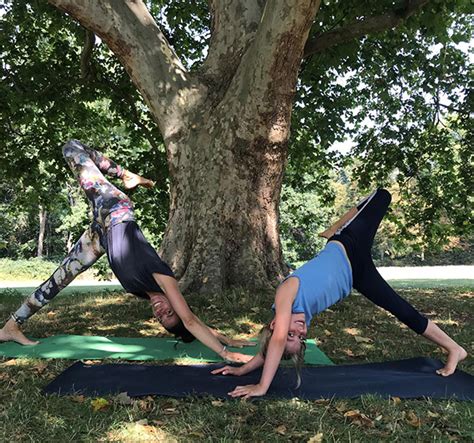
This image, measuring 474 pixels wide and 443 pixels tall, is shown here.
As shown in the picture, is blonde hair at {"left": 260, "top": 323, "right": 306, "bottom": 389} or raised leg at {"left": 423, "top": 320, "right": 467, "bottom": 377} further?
raised leg at {"left": 423, "top": 320, "right": 467, "bottom": 377}

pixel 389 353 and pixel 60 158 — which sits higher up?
pixel 60 158

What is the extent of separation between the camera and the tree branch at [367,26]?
8055 millimetres

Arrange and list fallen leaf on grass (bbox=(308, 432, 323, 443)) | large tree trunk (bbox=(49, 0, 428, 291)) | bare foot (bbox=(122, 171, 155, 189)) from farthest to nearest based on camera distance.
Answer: large tree trunk (bbox=(49, 0, 428, 291))
bare foot (bbox=(122, 171, 155, 189))
fallen leaf on grass (bbox=(308, 432, 323, 443))

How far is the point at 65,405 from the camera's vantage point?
3.34m

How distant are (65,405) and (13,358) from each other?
1467 mm

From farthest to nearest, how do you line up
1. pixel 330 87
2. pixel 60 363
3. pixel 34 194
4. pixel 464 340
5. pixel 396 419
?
pixel 34 194, pixel 330 87, pixel 464 340, pixel 60 363, pixel 396 419

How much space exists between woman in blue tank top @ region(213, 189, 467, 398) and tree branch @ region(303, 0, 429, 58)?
464 cm

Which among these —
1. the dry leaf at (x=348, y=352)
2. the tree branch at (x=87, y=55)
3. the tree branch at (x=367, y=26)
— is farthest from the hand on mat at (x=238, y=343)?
the tree branch at (x=87, y=55)

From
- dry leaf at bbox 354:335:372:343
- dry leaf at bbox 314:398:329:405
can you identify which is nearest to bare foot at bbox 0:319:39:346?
dry leaf at bbox 314:398:329:405

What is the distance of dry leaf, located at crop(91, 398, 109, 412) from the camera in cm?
328

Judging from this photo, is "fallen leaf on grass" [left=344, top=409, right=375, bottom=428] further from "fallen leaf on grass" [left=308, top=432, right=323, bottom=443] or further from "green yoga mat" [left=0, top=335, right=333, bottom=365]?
"green yoga mat" [left=0, top=335, right=333, bottom=365]

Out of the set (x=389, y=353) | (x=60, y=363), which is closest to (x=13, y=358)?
(x=60, y=363)

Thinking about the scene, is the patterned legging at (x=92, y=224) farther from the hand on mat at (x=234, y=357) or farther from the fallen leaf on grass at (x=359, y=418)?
the fallen leaf on grass at (x=359, y=418)

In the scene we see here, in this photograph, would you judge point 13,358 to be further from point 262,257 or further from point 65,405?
point 262,257
